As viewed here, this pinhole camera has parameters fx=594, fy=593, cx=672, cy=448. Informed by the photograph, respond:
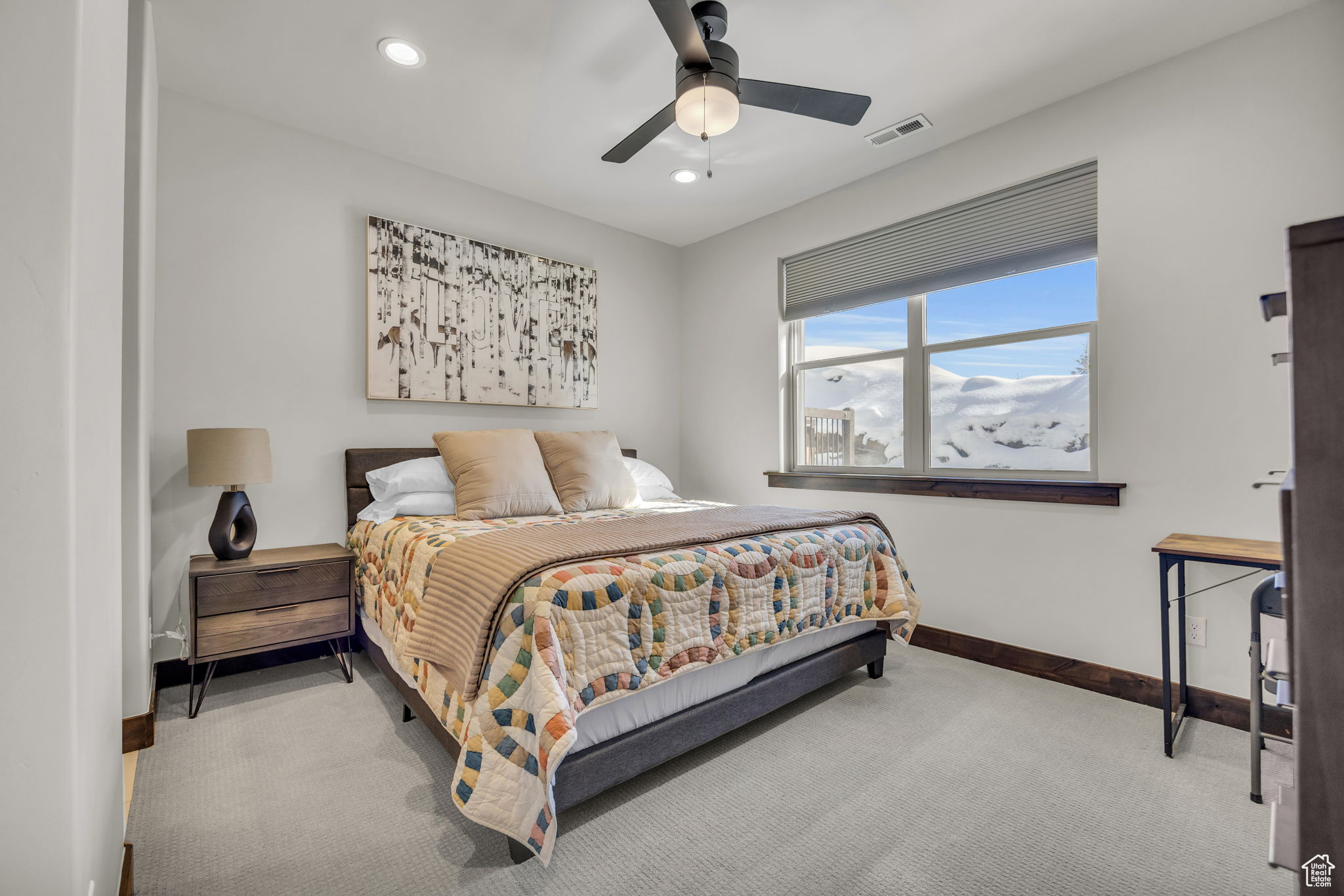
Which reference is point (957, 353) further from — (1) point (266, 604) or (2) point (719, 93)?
(1) point (266, 604)

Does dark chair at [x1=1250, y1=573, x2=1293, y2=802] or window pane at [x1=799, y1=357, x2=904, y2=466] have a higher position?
window pane at [x1=799, y1=357, x2=904, y2=466]

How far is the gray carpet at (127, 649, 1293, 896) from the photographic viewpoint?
1470 millimetres

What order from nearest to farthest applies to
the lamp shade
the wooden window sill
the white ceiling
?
the white ceiling → the lamp shade → the wooden window sill

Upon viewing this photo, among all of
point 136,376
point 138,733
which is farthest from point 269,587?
point 136,376

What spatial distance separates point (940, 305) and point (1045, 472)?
107cm

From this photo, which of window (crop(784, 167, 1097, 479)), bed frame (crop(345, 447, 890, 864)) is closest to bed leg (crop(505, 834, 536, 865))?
bed frame (crop(345, 447, 890, 864))

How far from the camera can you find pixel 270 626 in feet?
8.24

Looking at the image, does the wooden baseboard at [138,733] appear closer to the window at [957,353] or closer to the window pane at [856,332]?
the window at [957,353]

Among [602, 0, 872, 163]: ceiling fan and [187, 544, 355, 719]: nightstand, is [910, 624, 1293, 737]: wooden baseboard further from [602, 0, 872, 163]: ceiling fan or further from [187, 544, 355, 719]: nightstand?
[187, 544, 355, 719]: nightstand

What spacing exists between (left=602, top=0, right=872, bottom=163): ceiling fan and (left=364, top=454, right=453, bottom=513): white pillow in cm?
200

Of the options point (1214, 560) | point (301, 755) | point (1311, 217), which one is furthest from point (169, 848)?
point (1311, 217)

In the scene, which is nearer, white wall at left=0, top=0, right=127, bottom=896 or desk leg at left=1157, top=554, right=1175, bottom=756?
white wall at left=0, top=0, right=127, bottom=896

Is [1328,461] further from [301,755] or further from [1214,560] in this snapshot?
[301,755]

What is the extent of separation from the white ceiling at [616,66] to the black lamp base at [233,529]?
1852 mm
